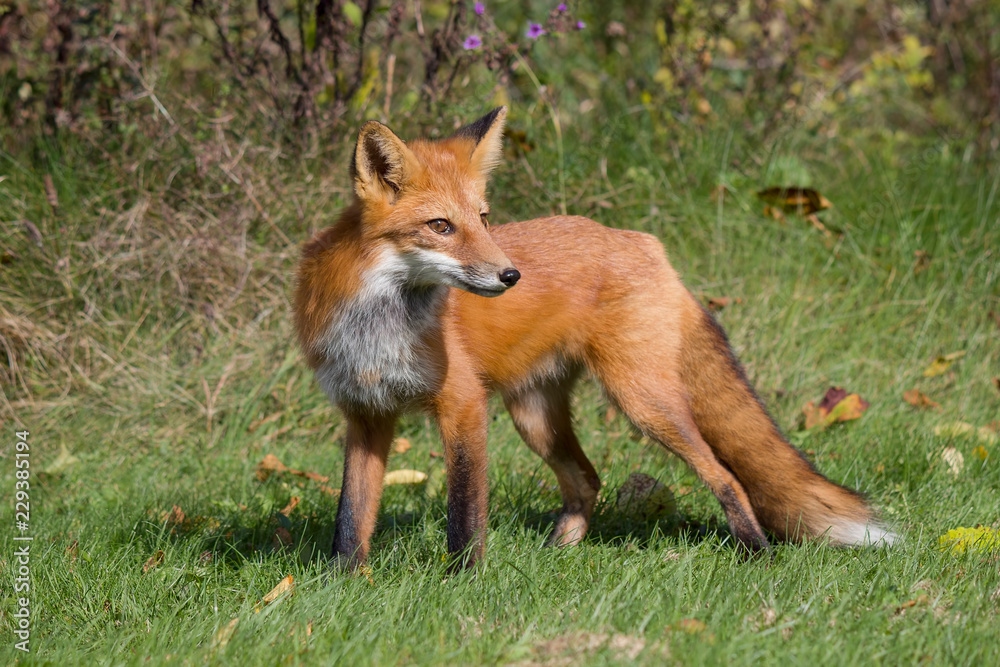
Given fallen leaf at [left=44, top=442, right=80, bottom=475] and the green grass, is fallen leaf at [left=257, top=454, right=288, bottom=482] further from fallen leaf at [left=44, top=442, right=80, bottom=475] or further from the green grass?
fallen leaf at [left=44, top=442, right=80, bottom=475]

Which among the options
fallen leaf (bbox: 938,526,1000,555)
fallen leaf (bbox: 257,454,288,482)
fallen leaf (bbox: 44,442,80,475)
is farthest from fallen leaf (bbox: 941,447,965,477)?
fallen leaf (bbox: 44,442,80,475)

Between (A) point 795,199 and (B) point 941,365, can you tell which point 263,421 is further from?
(B) point 941,365

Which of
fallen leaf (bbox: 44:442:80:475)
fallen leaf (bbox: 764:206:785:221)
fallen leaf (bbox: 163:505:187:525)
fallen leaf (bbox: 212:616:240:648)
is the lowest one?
fallen leaf (bbox: 44:442:80:475)

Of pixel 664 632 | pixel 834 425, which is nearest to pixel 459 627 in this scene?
pixel 664 632

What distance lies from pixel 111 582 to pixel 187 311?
251cm

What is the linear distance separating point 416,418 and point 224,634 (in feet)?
8.39

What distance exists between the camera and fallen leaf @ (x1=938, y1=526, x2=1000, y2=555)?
338cm

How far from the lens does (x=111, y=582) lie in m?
3.27

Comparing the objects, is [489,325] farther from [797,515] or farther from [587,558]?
[797,515]

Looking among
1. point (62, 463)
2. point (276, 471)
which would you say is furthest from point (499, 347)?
point (62, 463)

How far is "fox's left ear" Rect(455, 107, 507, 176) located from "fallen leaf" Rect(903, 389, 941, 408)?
3.14m

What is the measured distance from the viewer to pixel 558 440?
13.7 feet

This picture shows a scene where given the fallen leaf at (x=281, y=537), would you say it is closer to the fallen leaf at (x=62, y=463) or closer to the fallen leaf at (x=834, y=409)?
the fallen leaf at (x=62, y=463)

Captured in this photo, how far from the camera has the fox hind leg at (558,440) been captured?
162 inches
